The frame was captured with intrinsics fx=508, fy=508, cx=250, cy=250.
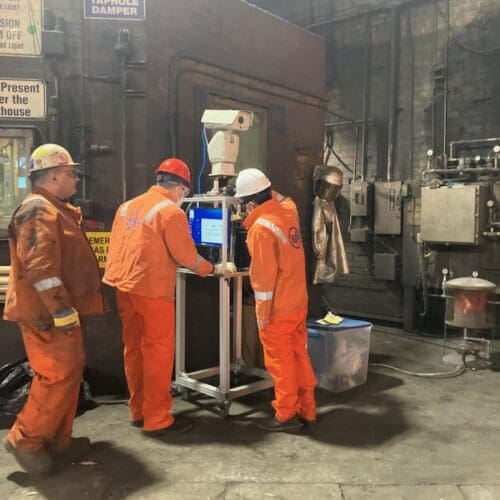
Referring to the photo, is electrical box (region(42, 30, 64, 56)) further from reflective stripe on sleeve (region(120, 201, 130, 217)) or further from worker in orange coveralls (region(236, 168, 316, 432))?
worker in orange coveralls (region(236, 168, 316, 432))

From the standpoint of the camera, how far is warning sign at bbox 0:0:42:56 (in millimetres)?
3713

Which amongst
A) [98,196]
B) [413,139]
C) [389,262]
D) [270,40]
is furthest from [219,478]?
[413,139]

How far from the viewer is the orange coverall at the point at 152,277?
124 inches

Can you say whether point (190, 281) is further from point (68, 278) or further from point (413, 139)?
point (413, 139)

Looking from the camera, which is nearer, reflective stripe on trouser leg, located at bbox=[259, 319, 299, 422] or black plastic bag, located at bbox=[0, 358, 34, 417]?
reflective stripe on trouser leg, located at bbox=[259, 319, 299, 422]

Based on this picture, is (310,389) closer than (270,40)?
Yes

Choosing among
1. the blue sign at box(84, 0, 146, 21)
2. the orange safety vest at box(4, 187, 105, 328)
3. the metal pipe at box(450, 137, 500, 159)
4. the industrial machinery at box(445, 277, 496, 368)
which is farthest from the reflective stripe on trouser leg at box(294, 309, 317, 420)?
the metal pipe at box(450, 137, 500, 159)

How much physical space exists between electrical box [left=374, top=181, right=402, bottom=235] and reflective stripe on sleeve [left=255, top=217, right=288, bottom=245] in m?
3.59

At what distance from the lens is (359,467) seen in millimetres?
2889

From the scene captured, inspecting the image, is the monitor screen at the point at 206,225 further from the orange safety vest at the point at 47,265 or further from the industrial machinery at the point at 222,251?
the orange safety vest at the point at 47,265

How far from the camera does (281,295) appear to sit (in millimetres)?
3221

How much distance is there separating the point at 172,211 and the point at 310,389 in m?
1.49

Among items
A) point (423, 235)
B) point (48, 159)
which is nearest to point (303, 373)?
point (48, 159)

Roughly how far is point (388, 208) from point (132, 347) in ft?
13.9
